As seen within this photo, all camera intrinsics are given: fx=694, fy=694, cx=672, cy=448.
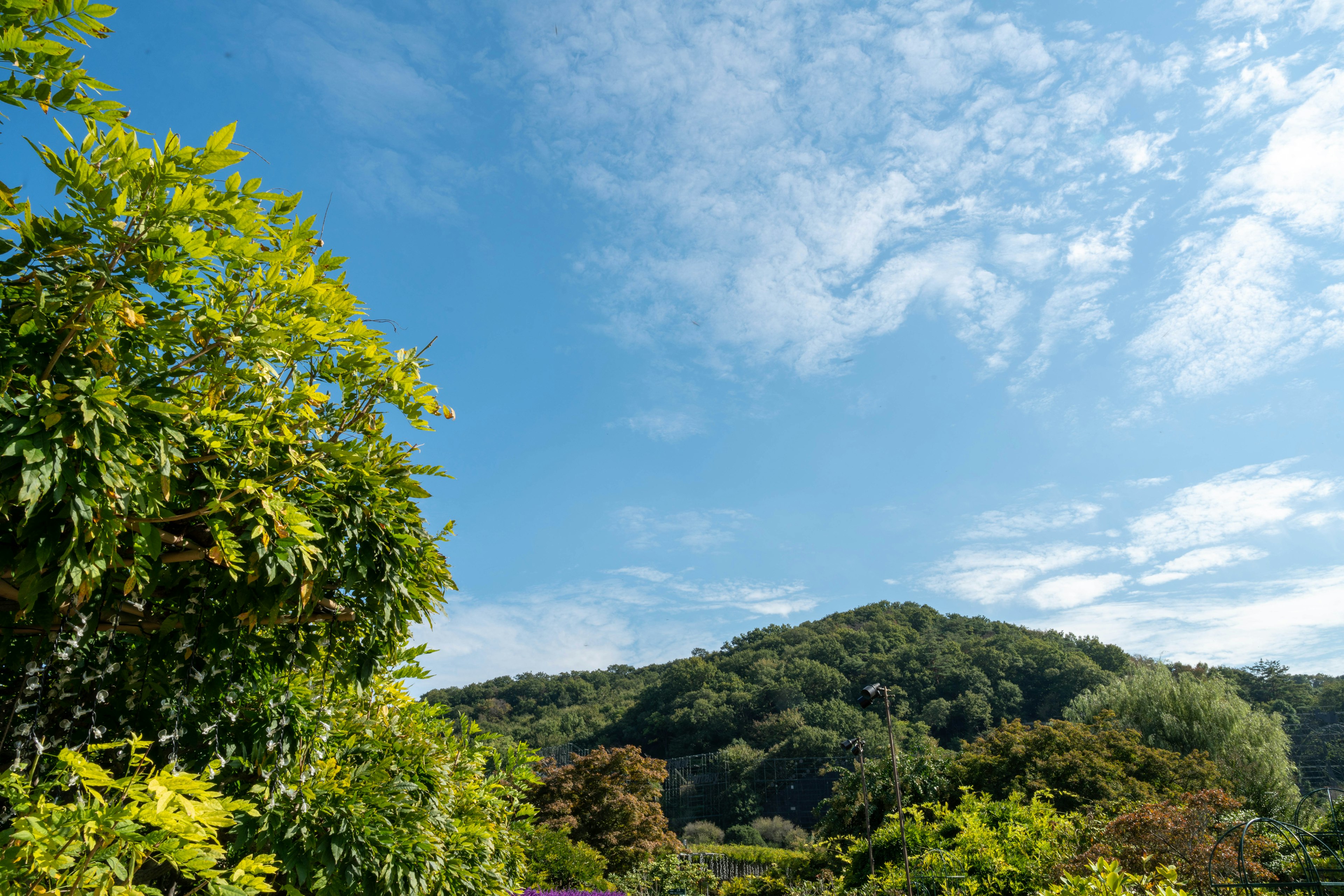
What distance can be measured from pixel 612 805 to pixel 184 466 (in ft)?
46.6

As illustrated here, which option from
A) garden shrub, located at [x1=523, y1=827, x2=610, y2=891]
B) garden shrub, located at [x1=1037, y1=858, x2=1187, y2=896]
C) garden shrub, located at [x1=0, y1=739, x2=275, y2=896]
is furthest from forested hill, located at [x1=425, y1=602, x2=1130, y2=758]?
garden shrub, located at [x1=0, y1=739, x2=275, y2=896]

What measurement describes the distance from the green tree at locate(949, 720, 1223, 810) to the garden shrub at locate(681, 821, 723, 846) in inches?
459

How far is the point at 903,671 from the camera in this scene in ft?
117

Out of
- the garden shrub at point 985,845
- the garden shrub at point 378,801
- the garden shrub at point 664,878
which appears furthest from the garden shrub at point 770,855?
the garden shrub at point 378,801


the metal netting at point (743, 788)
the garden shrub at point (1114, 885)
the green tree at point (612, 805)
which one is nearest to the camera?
the garden shrub at point (1114, 885)

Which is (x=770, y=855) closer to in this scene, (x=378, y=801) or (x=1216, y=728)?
(x=1216, y=728)

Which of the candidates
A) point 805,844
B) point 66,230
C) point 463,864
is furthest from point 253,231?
point 805,844

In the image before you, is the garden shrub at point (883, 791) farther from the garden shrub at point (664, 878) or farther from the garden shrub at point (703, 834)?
the garden shrub at point (703, 834)

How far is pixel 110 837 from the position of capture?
1.73 m

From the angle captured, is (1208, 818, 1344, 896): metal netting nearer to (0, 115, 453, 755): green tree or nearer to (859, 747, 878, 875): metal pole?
(859, 747, 878, 875): metal pole

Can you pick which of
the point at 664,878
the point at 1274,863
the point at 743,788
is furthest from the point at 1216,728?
the point at 743,788

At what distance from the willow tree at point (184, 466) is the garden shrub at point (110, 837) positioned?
1.77 ft

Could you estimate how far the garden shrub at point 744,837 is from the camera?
2355 centimetres

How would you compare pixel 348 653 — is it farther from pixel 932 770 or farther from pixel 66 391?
pixel 932 770
